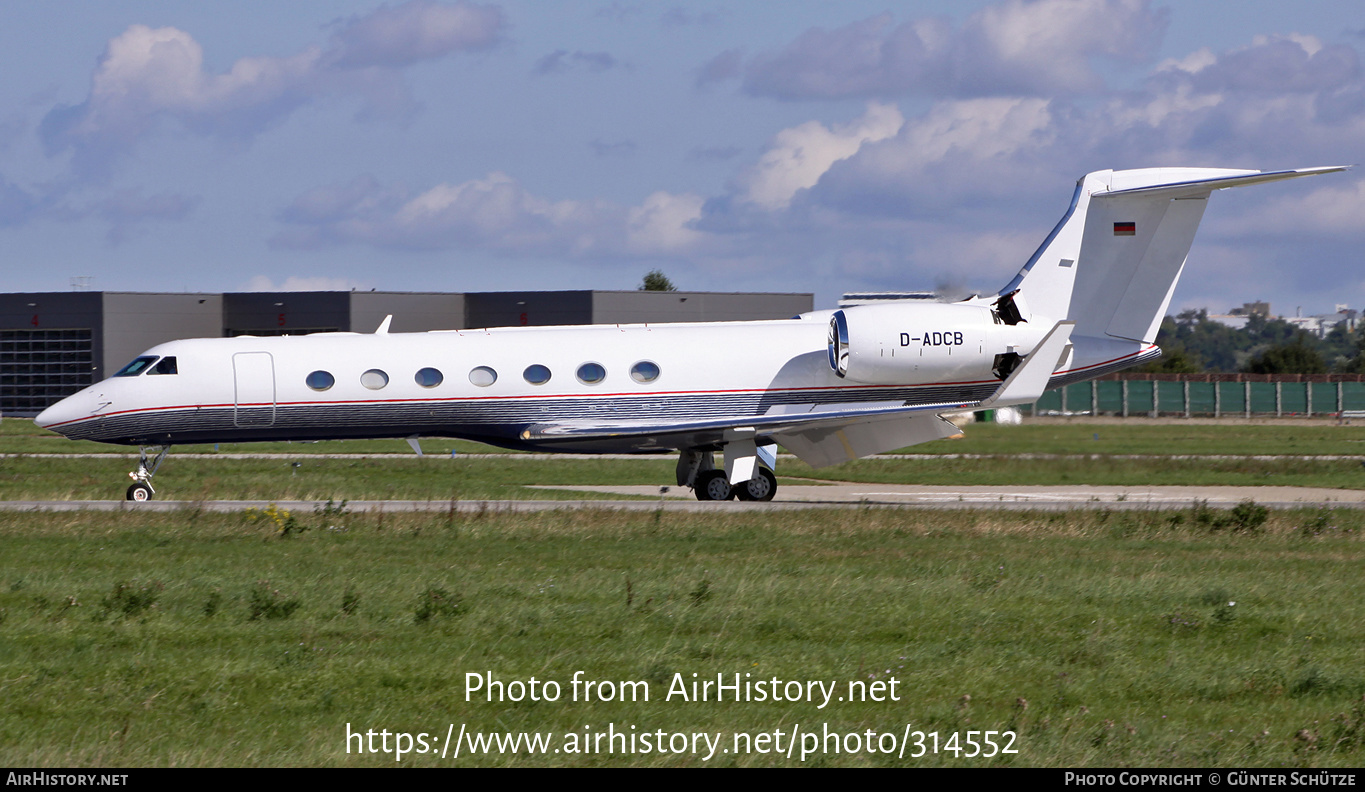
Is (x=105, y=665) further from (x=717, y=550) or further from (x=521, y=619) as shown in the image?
(x=717, y=550)

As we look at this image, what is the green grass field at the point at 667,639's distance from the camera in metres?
8.50

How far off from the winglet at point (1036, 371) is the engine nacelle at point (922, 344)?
31.7 inches

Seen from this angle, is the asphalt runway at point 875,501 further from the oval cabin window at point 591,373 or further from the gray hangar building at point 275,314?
the gray hangar building at point 275,314

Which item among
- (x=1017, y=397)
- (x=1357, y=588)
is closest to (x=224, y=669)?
(x=1357, y=588)

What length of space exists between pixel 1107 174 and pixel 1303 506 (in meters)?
7.28

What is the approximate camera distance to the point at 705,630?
11.6 meters

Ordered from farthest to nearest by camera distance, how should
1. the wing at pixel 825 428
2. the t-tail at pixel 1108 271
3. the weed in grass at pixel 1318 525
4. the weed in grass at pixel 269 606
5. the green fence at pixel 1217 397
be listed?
the green fence at pixel 1217 397, the t-tail at pixel 1108 271, the wing at pixel 825 428, the weed in grass at pixel 1318 525, the weed in grass at pixel 269 606

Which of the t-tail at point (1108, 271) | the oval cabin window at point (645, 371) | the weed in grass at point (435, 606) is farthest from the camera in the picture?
the t-tail at point (1108, 271)

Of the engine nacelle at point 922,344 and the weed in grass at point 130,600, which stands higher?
the engine nacelle at point 922,344

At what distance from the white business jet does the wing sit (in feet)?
0.13

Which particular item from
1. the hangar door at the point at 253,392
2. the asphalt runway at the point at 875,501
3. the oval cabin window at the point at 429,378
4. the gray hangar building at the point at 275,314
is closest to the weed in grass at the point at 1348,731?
the asphalt runway at the point at 875,501

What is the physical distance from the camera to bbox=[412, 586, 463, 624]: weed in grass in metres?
12.0

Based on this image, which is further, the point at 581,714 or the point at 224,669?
the point at 224,669

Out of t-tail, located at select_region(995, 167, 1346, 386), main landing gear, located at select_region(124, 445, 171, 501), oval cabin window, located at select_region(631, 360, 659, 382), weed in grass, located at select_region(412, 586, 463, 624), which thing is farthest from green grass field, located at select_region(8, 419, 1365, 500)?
weed in grass, located at select_region(412, 586, 463, 624)
